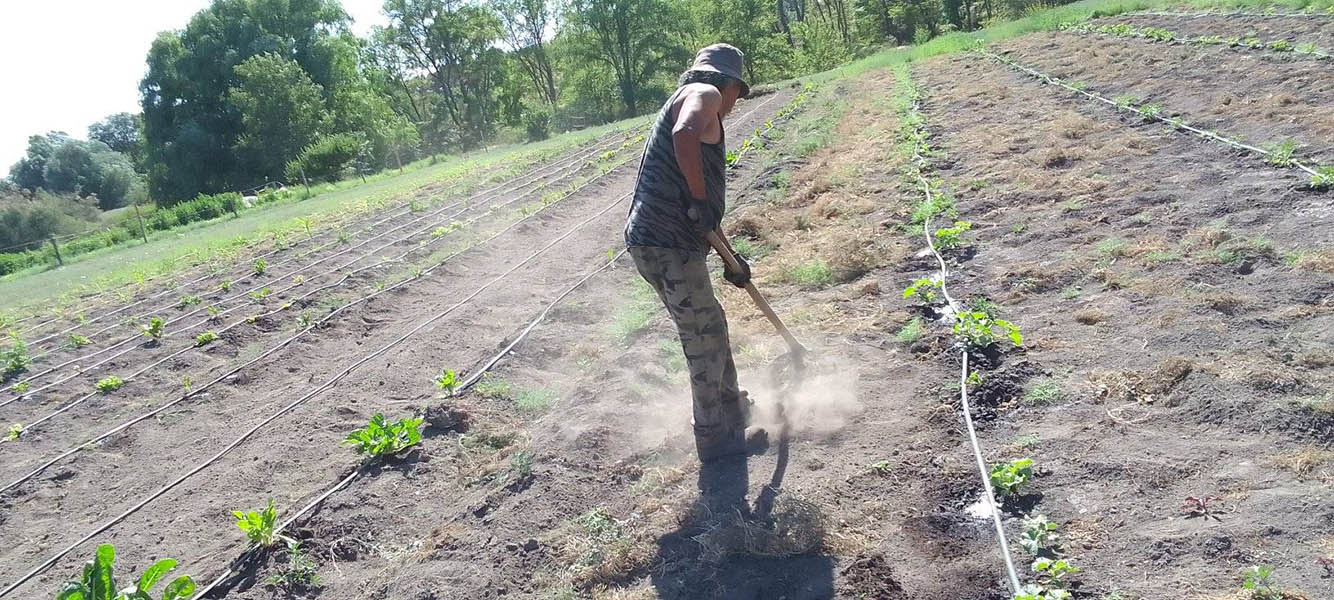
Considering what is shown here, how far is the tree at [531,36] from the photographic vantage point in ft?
208

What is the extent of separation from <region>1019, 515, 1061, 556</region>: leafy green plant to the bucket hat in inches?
90.6

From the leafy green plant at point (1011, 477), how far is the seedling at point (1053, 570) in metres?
0.45

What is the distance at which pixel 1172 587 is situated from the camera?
266cm

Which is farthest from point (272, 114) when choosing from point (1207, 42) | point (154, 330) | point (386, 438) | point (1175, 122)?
point (1175, 122)

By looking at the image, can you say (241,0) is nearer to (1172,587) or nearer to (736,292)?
(736,292)

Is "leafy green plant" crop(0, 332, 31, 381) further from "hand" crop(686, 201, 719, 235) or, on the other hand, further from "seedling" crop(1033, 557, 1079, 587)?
"seedling" crop(1033, 557, 1079, 587)

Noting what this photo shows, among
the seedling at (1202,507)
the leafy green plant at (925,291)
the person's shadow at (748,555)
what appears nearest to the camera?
the seedling at (1202,507)

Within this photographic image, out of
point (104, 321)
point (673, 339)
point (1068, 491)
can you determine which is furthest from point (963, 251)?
point (104, 321)

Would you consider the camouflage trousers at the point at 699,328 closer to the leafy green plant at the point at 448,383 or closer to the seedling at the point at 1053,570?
the seedling at the point at 1053,570

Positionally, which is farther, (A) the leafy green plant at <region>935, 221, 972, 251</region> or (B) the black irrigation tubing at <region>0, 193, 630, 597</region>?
(A) the leafy green plant at <region>935, 221, 972, 251</region>

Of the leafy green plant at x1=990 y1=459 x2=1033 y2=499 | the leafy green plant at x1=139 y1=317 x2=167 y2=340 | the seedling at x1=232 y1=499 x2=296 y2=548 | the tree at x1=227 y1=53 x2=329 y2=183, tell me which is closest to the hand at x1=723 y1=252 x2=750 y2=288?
the leafy green plant at x1=990 y1=459 x2=1033 y2=499

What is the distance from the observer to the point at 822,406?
14.9 feet

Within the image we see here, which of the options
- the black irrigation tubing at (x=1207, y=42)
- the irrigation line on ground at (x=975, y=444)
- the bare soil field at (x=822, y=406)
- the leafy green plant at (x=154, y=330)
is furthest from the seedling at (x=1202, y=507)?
the leafy green plant at (x=154, y=330)

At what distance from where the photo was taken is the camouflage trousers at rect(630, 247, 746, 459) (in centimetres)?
405
